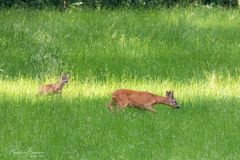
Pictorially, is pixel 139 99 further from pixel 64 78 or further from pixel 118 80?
pixel 118 80

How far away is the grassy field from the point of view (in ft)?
27.7

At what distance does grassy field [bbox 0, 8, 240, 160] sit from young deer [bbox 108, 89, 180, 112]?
0.13 metres

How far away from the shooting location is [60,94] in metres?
10.4

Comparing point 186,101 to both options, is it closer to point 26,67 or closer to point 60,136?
point 60,136

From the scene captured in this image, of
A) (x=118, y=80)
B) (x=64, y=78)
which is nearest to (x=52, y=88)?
(x=64, y=78)

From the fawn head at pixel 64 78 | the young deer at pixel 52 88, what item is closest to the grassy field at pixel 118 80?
the young deer at pixel 52 88

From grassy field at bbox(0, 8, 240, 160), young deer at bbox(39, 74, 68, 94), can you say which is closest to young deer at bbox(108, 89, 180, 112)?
grassy field at bbox(0, 8, 240, 160)

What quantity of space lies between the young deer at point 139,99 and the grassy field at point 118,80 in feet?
0.43

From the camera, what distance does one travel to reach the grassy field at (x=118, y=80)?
8.45 m

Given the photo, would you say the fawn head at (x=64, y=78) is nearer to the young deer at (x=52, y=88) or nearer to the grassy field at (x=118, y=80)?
the young deer at (x=52, y=88)

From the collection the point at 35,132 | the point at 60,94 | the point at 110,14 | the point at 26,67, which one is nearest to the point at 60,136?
the point at 35,132

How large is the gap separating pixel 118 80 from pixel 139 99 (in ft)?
6.63

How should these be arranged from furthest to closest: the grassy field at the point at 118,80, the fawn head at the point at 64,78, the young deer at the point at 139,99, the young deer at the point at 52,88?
1. the fawn head at the point at 64,78
2. the young deer at the point at 52,88
3. the young deer at the point at 139,99
4. the grassy field at the point at 118,80

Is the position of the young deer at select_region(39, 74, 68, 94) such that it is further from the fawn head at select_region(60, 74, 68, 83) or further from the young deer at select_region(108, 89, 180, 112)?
the young deer at select_region(108, 89, 180, 112)
